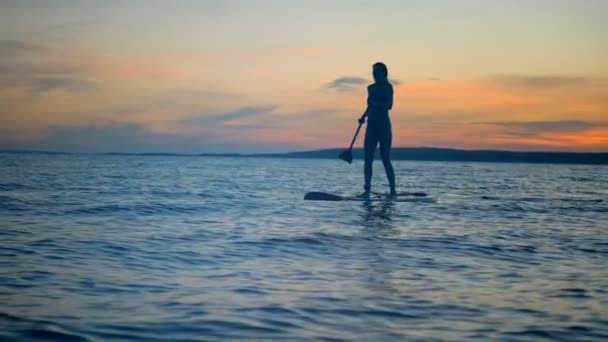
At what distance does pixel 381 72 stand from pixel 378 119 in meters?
1.32

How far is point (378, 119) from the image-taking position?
700 inches

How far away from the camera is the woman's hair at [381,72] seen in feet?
57.8

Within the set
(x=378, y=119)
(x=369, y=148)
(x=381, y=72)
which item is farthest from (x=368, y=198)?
(x=381, y=72)

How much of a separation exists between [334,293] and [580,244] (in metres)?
5.68

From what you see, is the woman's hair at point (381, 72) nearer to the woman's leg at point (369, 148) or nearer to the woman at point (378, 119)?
the woman at point (378, 119)

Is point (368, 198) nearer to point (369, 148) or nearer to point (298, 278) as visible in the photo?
point (369, 148)

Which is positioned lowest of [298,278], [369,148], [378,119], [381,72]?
[298,278]

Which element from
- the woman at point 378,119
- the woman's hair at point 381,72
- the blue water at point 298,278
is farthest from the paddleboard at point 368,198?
the blue water at point 298,278

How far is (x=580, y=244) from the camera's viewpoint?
9742 mm

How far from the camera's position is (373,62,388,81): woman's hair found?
17.6m

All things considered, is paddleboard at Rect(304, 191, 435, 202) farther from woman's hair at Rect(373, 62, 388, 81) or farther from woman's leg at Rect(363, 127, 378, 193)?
woman's hair at Rect(373, 62, 388, 81)

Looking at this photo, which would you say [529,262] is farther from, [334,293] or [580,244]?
[334,293]

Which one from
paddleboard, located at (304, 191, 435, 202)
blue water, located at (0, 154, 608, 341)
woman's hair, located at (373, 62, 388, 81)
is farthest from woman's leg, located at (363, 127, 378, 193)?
blue water, located at (0, 154, 608, 341)

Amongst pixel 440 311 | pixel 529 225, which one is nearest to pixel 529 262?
pixel 440 311
